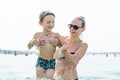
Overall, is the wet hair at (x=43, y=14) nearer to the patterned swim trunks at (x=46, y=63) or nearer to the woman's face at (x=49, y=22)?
the woman's face at (x=49, y=22)

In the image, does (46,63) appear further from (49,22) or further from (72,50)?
(49,22)

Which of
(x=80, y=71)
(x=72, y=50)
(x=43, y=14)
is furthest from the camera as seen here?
(x=80, y=71)

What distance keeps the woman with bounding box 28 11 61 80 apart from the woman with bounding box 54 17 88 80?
18 centimetres

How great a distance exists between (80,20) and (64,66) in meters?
0.87

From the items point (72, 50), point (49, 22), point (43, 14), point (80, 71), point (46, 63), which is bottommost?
point (80, 71)

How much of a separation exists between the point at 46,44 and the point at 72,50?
1.72ft

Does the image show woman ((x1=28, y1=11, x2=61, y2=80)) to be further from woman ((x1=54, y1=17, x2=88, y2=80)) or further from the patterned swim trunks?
woman ((x1=54, y1=17, x2=88, y2=80))

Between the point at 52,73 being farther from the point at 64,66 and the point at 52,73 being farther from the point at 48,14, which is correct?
the point at 48,14

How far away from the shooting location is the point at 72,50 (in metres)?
8.07

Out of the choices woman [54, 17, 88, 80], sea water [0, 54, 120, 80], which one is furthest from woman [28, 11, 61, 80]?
sea water [0, 54, 120, 80]

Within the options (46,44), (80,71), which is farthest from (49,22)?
(80,71)

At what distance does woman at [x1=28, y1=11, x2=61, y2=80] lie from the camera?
8.12m

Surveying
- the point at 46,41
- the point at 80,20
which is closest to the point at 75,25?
the point at 80,20

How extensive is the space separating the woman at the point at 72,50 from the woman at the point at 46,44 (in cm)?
18
